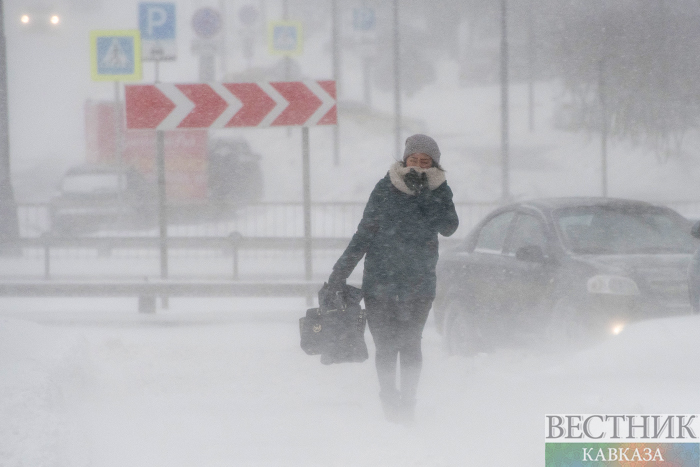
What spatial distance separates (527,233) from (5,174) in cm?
1180

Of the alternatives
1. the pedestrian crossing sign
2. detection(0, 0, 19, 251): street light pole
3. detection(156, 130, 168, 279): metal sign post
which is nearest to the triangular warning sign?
the pedestrian crossing sign

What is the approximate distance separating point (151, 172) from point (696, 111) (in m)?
22.0

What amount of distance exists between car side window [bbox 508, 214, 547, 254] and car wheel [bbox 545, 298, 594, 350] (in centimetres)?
63

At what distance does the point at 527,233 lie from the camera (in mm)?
8062

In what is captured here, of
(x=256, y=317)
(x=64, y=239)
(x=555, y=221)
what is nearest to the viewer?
(x=555, y=221)

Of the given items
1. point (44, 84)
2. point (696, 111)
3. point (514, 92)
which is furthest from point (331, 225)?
point (44, 84)

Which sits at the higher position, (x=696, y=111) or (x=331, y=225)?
(x=696, y=111)

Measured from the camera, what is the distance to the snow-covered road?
5.16 m

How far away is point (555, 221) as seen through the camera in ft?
25.5

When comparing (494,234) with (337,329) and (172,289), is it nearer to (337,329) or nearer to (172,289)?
(337,329)

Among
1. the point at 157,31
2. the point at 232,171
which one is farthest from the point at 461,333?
the point at 232,171

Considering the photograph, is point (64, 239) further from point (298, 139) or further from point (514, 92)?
point (514, 92)

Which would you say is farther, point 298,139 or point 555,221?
point 298,139

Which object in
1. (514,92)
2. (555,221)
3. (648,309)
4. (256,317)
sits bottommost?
(256,317)
